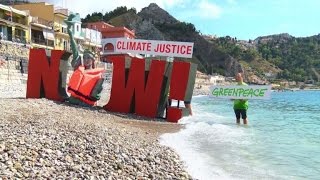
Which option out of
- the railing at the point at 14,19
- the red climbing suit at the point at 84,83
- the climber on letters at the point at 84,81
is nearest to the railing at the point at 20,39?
the railing at the point at 14,19

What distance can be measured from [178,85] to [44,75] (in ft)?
20.6

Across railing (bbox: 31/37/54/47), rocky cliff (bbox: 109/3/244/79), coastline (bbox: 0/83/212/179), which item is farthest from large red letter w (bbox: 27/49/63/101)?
rocky cliff (bbox: 109/3/244/79)

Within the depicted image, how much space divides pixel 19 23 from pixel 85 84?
148 ft

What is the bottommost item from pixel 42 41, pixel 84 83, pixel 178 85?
pixel 84 83

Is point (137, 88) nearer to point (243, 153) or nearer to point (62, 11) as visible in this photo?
point (243, 153)

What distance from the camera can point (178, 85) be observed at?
59.4 feet

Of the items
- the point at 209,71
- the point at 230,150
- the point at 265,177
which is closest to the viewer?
the point at 265,177

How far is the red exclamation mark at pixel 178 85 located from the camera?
18.0m

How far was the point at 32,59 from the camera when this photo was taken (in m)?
19.7

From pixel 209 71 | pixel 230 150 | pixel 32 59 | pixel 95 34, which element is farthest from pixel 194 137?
pixel 209 71

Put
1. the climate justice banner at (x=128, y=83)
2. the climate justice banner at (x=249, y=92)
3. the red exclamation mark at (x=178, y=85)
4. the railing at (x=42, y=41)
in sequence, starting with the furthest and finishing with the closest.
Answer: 1. the railing at (x=42, y=41)
2. the climate justice banner at (x=249, y=92)
3. the climate justice banner at (x=128, y=83)
4. the red exclamation mark at (x=178, y=85)

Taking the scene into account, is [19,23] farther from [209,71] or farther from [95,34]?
[209,71]

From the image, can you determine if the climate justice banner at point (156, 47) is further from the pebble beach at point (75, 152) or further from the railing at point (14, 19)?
the railing at point (14, 19)

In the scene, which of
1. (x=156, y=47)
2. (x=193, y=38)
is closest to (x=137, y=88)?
(x=156, y=47)
